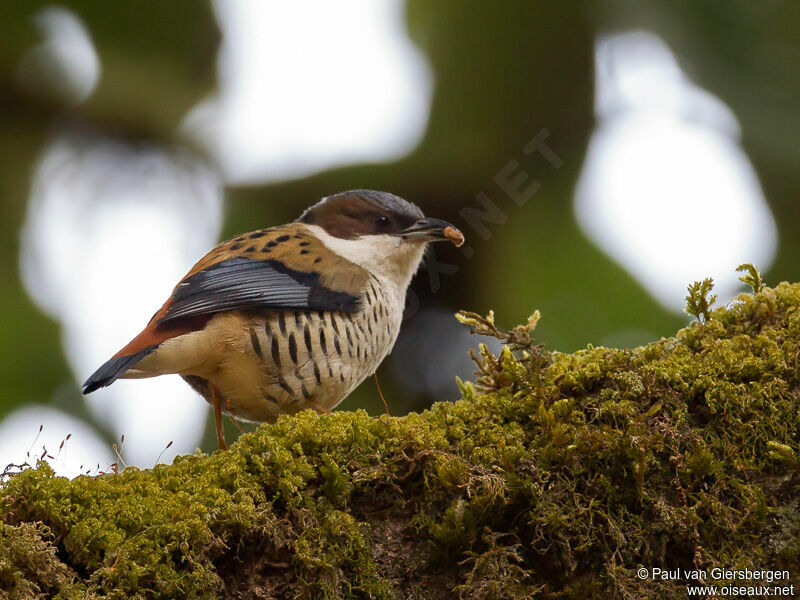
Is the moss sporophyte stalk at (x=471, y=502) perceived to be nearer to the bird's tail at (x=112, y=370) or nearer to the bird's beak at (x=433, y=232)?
the bird's tail at (x=112, y=370)

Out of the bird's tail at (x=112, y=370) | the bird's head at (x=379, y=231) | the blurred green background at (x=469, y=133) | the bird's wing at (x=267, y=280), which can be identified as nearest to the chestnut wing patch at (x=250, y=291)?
the bird's wing at (x=267, y=280)

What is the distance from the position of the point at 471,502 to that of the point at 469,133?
4445mm

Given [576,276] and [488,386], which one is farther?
[576,276]

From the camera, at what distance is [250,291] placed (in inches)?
159

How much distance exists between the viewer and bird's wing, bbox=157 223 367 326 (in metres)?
4.00

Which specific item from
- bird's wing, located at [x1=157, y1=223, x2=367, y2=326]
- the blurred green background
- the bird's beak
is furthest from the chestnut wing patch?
the blurred green background

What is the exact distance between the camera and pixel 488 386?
3.26 meters

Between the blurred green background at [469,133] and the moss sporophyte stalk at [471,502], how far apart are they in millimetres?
2989

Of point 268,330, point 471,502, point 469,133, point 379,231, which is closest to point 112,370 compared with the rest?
point 268,330

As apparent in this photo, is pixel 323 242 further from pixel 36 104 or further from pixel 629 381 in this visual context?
pixel 36 104

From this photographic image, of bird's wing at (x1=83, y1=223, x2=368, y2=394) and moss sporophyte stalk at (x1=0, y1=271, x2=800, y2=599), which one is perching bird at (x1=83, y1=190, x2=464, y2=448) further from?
moss sporophyte stalk at (x1=0, y1=271, x2=800, y2=599)

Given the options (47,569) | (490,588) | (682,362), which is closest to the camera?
(47,569)

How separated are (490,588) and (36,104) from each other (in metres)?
5.66

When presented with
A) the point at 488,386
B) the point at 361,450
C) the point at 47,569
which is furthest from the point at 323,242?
the point at 47,569
